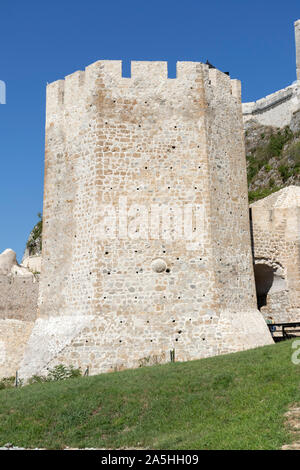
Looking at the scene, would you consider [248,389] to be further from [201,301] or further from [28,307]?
[28,307]

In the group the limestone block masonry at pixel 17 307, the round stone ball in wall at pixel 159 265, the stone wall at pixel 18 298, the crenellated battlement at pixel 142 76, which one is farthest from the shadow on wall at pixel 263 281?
the stone wall at pixel 18 298

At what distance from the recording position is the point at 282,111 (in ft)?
171

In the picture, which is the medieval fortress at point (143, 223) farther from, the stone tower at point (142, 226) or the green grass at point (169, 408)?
the green grass at point (169, 408)

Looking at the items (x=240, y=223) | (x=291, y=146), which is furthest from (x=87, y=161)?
(x=291, y=146)

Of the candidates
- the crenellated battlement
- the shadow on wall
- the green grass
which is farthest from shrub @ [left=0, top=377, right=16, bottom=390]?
the shadow on wall

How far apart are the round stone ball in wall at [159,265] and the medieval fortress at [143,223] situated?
0.03 meters

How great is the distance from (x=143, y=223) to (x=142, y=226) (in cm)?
8

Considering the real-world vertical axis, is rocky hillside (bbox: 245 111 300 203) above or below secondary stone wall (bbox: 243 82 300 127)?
below

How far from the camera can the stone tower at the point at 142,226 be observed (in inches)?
480

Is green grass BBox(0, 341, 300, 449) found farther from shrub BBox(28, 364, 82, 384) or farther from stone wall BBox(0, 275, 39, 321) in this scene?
stone wall BBox(0, 275, 39, 321)

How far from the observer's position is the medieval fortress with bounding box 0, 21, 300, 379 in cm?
1221

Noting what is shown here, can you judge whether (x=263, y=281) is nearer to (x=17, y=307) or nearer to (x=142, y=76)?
(x=142, y=76)

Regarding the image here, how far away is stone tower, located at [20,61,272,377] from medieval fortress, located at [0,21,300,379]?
0.09ft

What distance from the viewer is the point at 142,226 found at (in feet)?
41.9
